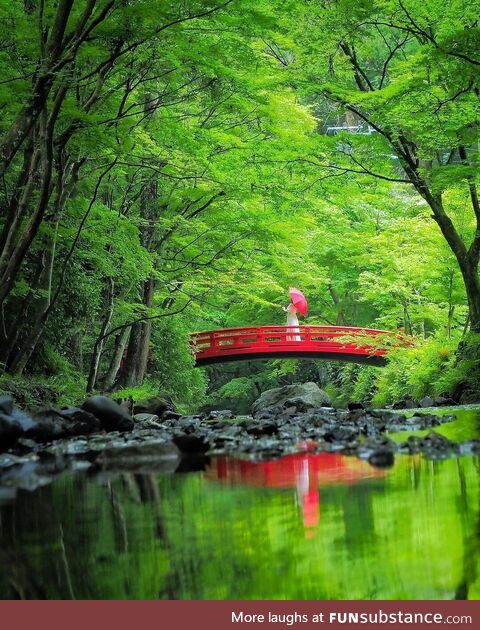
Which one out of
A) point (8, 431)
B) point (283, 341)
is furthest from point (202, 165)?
point (283, 341)

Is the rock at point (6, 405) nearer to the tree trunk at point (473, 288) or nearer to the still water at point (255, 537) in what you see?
the still water at point (255, 537)

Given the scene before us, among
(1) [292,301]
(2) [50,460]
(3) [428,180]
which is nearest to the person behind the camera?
(2) [50,460]

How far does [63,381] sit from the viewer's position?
10508 millimetres

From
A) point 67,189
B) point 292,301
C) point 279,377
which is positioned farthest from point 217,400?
point 67,189

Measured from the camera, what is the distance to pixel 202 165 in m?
11.6

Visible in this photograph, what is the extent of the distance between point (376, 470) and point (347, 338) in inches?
611

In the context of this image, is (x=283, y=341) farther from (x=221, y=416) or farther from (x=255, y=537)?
(x=255, y=537)

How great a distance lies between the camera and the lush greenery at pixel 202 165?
7.39 m

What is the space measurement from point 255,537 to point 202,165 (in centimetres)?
998

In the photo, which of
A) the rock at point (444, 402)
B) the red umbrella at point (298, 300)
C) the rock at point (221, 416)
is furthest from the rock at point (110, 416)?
the red umbrella at point (298, 300)

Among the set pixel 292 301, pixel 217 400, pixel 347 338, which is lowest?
pixel 217 400

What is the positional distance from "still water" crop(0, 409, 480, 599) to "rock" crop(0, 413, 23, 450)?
186 centimetres

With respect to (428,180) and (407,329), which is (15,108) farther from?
(407,329)

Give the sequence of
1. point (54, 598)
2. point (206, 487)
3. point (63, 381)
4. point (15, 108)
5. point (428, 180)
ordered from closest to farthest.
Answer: point (54, 598) < point (206, 487) < point (15, 108) < point (63, 381) < point (428, 180)
